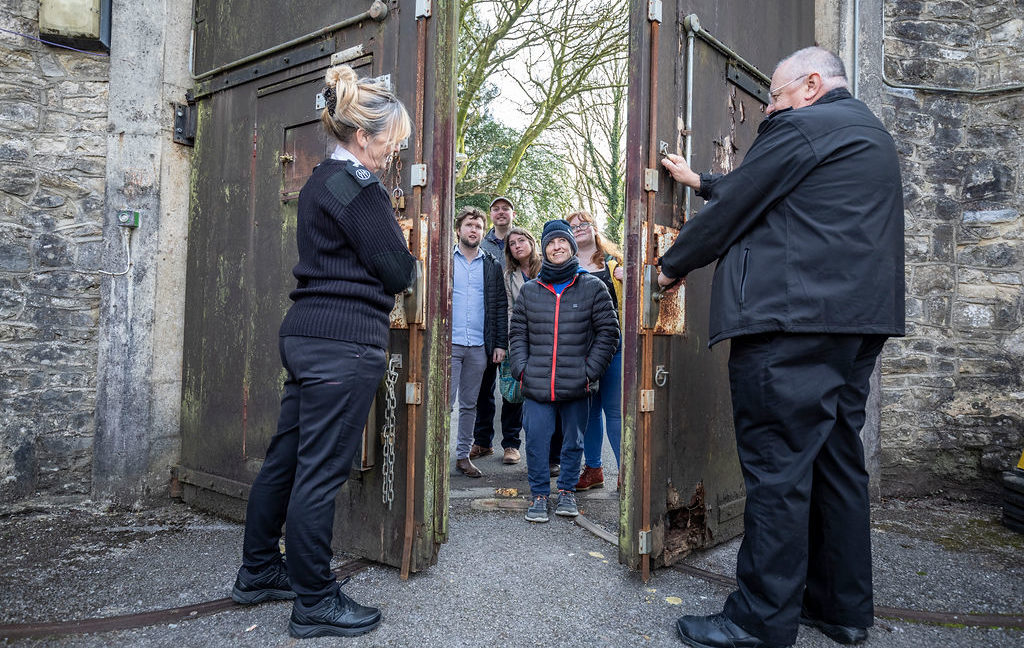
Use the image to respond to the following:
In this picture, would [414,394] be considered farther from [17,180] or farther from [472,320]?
[17,180]

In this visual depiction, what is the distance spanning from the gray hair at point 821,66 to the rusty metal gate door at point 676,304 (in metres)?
0.64

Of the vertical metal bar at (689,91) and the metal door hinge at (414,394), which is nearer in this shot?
the metal door hinge at (414,394)

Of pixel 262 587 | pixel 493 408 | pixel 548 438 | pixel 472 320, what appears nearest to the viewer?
pixel 262 587

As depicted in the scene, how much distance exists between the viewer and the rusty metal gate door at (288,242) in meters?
3.16

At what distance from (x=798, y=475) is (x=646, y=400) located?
2.68 feet

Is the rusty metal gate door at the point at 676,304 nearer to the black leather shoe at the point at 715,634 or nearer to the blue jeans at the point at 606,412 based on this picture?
the black leather shoe at the point at 715,634

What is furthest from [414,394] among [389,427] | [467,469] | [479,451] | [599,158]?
[599,158]

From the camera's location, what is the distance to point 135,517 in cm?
406

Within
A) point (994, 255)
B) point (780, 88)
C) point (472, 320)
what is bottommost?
point (472, 320)

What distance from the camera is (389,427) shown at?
3174 mm

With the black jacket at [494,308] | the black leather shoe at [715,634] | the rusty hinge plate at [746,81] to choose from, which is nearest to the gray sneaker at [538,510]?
the black leather shoe at [715,634]

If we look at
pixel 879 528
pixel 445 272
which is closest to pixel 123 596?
pixel 445 272

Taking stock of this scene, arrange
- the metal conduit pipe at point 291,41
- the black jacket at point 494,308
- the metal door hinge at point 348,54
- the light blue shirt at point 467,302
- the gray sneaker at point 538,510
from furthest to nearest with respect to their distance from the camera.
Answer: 1. the black jacket at point 494,308
2. the light blue shirt at point 467,302
3. the gray sneaker at point 538,510
4. the metal door hinge at point 348,54
5. the metal conduit pipe at point 291,41

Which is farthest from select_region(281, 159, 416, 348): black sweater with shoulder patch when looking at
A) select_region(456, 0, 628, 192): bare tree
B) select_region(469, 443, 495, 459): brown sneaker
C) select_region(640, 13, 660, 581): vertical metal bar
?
select_region(456, 0, 628, 192): bare tree
